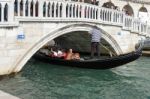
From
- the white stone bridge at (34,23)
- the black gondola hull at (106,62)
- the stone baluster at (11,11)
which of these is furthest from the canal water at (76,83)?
the stone baluster at (11,11)

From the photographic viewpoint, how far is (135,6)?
71.5ft

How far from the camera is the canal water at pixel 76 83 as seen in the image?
24.9 ft

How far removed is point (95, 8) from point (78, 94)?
3.24 m

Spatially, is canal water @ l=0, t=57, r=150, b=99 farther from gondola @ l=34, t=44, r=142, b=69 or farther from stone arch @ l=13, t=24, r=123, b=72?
stone arch @ l=13, t=24, r=123, b=72

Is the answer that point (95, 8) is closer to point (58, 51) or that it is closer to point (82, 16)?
point (82, 16)

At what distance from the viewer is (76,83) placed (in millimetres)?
8617

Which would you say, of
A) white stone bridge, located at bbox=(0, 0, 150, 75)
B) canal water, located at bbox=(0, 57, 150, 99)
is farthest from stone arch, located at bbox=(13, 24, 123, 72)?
canal water, located at bbox=(0, 57, 150, 99)

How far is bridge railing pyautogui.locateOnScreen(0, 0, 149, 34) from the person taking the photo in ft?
25.3

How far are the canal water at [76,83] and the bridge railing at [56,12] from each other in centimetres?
112

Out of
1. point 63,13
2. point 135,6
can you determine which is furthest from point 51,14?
point 135,6

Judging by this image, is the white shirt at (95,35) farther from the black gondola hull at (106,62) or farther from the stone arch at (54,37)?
the black gondola hull at (106,62)

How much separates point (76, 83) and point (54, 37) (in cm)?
102

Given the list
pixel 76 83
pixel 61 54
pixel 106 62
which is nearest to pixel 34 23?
pixel 76 83

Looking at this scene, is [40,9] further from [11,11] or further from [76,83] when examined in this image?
[76,83]
